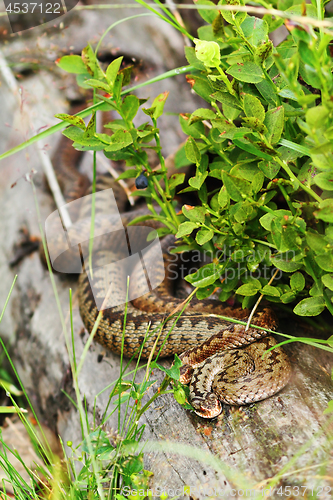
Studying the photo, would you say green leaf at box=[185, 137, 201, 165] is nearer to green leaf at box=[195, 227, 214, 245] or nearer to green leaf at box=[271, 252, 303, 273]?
green leaf at box=[195, 227, 214, 245]

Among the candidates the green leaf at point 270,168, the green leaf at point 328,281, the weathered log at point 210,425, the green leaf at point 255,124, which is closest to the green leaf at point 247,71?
the green leaf at point 255,124

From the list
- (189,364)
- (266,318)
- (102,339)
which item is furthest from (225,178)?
(102,339)

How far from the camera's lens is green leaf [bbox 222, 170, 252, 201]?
2018 mm

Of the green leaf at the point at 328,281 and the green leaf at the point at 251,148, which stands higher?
the green leaf at the point at 251,148

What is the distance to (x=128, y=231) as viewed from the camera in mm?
4375

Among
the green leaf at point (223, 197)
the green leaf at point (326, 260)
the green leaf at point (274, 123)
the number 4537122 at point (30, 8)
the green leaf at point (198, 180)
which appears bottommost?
the green leaf at point (326, 260)

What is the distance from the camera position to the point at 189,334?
3.32 m

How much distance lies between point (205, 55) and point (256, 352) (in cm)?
194

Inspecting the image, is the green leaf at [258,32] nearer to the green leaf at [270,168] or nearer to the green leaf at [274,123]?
the green leaf at [274,123]

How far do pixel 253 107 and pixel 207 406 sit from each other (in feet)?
5.55

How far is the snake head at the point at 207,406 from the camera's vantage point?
2326mm

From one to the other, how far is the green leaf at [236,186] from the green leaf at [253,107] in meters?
0.31

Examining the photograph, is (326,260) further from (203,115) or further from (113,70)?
(113,70)

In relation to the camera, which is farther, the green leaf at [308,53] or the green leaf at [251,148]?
the green leaf at [251,148]
